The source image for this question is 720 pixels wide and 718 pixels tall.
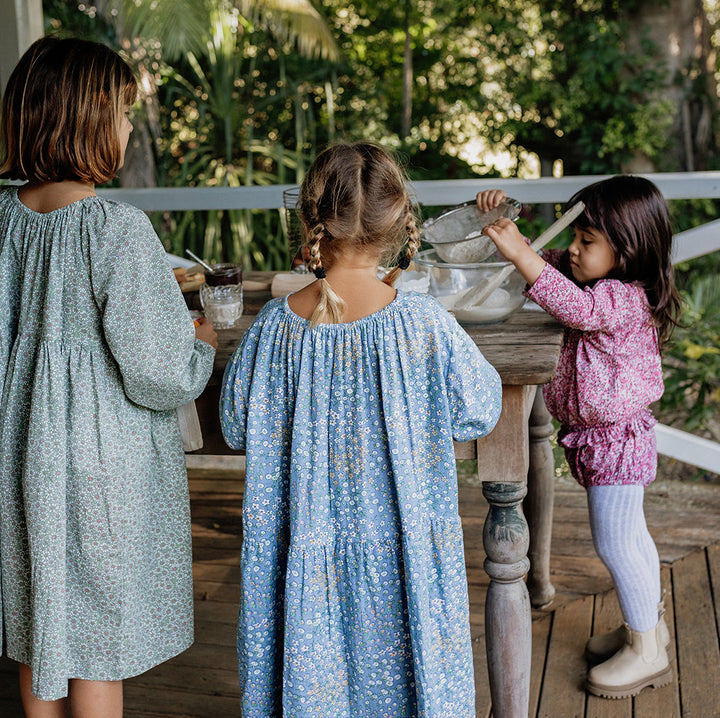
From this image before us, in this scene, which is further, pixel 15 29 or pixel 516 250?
pixel 15 29

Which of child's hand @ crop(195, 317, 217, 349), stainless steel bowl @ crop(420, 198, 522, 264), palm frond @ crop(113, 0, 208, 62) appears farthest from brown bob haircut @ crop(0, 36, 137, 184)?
palm frond @ crop(113, 0, 208, 62)

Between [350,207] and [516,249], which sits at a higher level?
[350,207]

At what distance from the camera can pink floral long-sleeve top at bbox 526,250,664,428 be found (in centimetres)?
182

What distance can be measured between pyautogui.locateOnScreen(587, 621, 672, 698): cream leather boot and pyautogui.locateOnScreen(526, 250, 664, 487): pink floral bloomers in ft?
1.22

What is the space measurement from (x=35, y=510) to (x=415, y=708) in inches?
28.5

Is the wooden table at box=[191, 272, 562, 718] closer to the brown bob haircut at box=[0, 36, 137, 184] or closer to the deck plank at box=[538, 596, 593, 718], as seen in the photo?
the deck plank at box=[538, 596, 593, 718]

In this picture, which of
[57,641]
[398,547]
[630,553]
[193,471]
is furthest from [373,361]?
[193,471]

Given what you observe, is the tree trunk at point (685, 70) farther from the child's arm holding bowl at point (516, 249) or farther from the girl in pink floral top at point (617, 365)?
the child's arm holding bowl at point (516, 249)

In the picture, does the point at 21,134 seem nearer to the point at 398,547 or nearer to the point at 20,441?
the point at 20,441

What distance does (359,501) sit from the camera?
56.1 inches

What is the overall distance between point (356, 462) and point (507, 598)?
0.45 meters

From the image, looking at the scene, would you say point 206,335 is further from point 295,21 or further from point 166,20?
point 295,21

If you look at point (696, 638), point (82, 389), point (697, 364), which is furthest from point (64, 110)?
point (697, 364)

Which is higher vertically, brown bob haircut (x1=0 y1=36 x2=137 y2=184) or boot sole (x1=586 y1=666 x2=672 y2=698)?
brown bob haircut (x1=0 y1=36 x2=137 y2=184)
